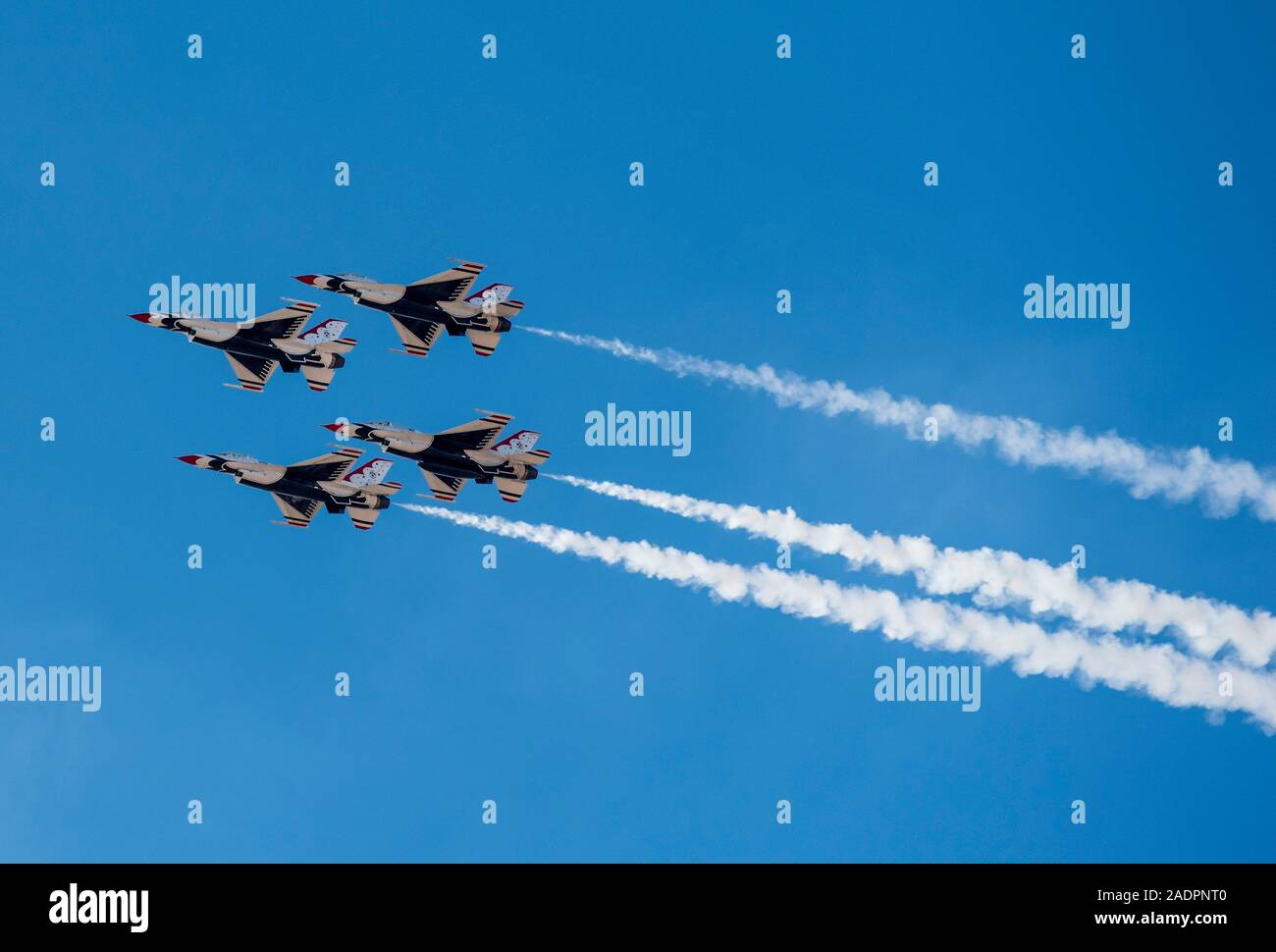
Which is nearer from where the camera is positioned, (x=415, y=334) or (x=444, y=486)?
(x=415, y=334)

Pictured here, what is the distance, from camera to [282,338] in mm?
107438

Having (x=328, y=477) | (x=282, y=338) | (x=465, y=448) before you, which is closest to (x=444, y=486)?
(x=465, y=448)

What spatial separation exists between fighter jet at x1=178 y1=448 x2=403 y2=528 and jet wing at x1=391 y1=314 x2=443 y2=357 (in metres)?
5.87

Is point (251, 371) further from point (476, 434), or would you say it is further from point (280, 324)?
point (476, 434)

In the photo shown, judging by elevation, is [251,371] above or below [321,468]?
above

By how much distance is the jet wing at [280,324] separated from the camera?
10731 centimetres

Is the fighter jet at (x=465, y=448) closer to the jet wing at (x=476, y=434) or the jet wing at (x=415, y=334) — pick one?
the jet wing at (x=476, y=434)

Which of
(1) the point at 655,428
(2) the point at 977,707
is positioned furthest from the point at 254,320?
(2) the point at 977,707

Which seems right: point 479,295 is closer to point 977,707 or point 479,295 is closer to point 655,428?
point 655,428

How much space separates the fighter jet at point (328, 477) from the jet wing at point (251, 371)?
3849 mm

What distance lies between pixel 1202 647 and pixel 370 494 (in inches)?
1655

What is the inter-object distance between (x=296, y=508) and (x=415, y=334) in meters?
11.1

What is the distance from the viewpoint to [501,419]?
108438 millimetres

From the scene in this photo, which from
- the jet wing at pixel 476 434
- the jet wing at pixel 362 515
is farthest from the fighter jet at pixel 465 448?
the jet wing at pixel 362 515
